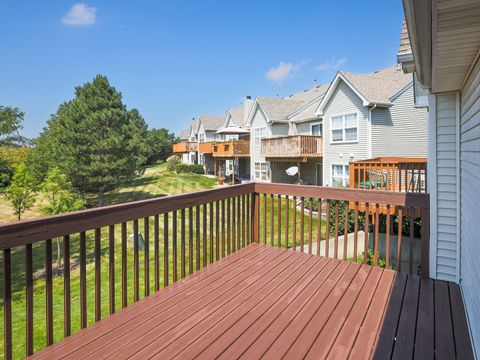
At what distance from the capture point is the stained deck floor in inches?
77.6

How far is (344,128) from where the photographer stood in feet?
46.4

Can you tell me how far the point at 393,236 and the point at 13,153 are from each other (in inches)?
964

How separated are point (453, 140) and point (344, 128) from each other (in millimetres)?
11367

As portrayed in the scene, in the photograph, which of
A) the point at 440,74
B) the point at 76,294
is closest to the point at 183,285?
the point at 440,74

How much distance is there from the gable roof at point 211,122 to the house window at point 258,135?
14483 millimetres

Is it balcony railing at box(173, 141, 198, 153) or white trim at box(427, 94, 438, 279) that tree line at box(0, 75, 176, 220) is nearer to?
balcony railing at box(173, 141, 198, 153)

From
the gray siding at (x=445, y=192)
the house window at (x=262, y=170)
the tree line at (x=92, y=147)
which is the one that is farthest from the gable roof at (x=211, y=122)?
the gray siding at (x=445, y=192)

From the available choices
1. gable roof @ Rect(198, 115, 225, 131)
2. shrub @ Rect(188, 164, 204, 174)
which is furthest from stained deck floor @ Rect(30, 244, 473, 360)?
gable roof @ Rect(198, 115, 225, 131)

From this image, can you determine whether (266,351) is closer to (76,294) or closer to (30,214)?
(76,294)

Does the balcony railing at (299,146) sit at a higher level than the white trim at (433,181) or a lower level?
higher

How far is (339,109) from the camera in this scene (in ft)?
46.5

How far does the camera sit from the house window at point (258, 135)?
21181mm

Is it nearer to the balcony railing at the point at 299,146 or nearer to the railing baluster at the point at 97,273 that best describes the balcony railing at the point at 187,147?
the balcony railing at the point at 299,146

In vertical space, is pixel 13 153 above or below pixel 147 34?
below
